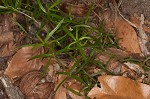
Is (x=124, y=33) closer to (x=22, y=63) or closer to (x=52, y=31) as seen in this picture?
(x=52, y=31)

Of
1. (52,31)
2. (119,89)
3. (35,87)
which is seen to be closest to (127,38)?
(119,89)

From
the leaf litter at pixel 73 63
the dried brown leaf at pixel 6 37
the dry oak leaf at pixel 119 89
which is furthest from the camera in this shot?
the dried brown leaf at pixel 6 37

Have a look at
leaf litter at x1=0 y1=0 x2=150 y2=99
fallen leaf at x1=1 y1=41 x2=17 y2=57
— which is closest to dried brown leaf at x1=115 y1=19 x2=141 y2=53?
leaf litter at x1=0 y1=0 x2=150 y2=99

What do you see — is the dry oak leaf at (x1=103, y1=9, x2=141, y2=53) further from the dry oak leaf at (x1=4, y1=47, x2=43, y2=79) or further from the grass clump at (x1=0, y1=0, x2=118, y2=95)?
the dry oak leaf at (x1=4, y1=47, x2=43, y2=79)

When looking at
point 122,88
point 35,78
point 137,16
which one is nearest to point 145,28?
point 137,16

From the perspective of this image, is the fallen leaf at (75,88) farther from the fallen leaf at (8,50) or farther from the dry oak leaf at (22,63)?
the fallen leaf at (8,50)

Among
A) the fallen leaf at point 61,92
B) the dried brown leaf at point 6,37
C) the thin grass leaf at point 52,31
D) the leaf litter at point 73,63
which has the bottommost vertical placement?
the fallen leaf at point 61,92

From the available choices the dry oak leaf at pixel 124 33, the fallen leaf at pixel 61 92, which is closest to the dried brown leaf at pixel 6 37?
the fallen leaf at pixel 61 92
